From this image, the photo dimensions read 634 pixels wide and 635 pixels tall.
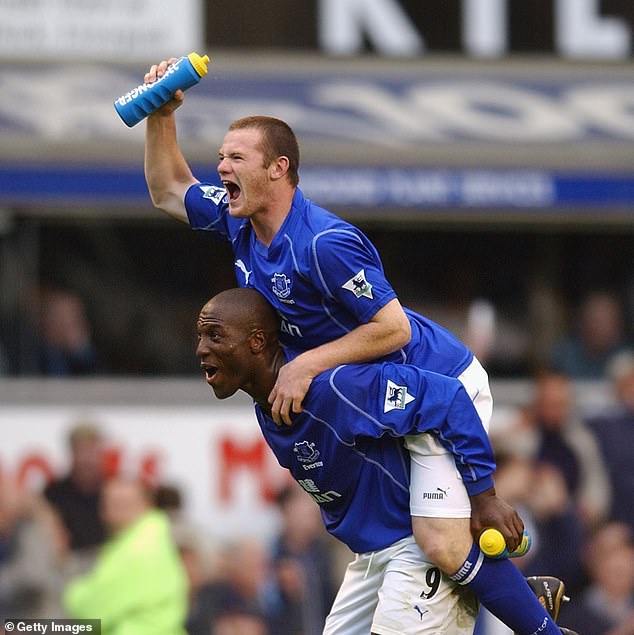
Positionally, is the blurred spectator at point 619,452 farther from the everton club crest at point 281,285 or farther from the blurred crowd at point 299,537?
the everton club crest at point 281,285

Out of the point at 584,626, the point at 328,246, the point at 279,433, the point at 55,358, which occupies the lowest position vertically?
the point at 584,626

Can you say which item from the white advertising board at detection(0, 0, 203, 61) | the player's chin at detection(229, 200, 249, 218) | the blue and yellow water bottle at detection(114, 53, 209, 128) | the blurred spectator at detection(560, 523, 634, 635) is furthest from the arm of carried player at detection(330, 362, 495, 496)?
the white advertising board at detection(0, 0, 203, 61)

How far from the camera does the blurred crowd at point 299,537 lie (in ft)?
31.6

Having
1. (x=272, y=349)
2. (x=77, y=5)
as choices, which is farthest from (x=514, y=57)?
(x=272, y=349)

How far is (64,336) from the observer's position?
33.7ft

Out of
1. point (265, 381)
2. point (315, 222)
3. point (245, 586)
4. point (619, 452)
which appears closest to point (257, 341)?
point (265, 381)

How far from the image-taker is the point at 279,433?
16.8ft

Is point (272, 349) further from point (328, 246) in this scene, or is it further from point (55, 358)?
point (55, 358)

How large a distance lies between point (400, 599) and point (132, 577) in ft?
10.5

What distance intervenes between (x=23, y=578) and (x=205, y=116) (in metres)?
3.21

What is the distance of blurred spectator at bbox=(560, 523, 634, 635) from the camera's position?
9562mm

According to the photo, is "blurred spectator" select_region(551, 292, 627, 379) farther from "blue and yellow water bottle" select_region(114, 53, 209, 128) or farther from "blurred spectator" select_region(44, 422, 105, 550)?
"blue and yellow water bottle" select_region(114, 53, 209, 128)

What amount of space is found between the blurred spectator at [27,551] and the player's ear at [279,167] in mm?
5162

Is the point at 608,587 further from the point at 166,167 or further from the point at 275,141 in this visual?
the point at 275,141
